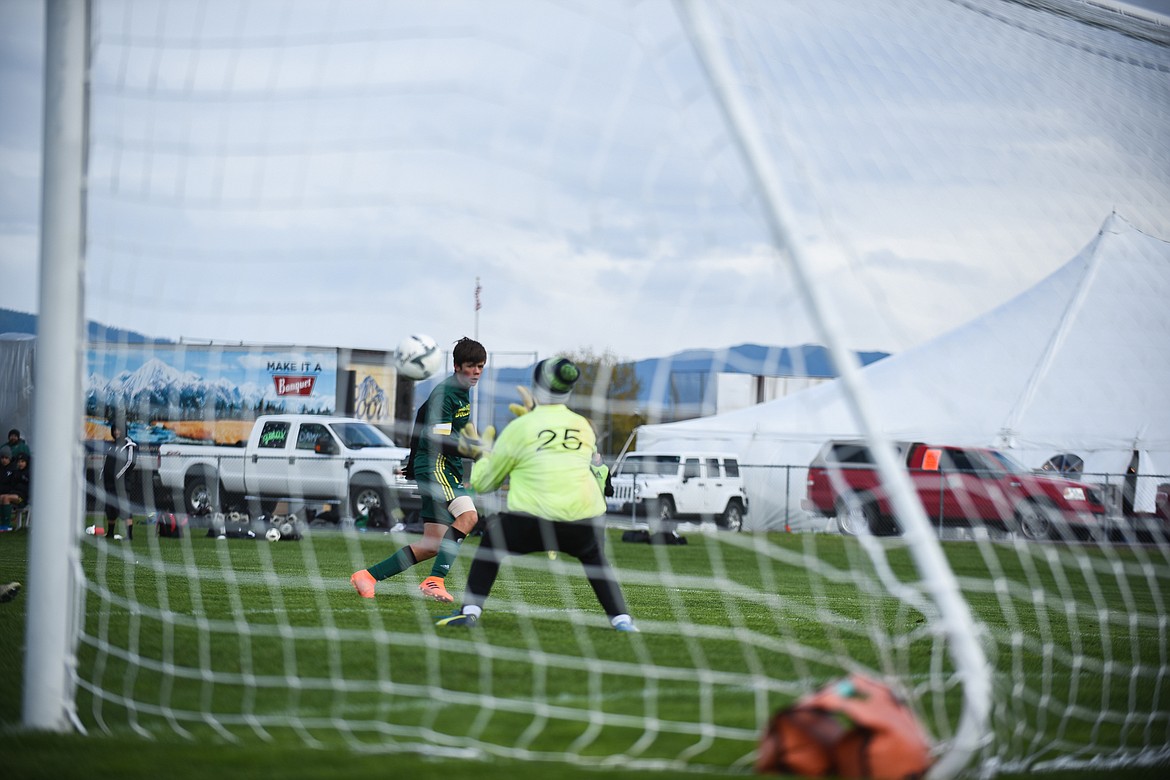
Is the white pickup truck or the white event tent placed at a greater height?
the white event tent

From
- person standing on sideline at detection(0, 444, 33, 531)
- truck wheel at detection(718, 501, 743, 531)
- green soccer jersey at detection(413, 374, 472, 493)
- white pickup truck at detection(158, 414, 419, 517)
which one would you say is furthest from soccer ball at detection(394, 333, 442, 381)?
truck wheel at detection(718, 501, 743, 531)

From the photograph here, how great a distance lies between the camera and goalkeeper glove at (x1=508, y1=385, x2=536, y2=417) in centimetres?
644

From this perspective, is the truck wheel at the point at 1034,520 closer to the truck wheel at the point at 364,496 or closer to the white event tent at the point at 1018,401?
the white event tent at the point at 1018,401

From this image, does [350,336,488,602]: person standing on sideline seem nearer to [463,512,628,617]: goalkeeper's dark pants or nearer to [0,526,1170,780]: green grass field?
[0,526,1170,780]: green grass field

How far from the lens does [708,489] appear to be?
24562 millimetres

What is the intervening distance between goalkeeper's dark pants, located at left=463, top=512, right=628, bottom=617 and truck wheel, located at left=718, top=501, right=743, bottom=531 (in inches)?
721

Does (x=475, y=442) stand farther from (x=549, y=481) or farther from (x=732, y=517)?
(x=732, y=517)

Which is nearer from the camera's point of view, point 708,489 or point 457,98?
point 457,98

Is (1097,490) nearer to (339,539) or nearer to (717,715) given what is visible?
(339,539)

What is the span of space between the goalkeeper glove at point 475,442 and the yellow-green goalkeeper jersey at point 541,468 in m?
0.28

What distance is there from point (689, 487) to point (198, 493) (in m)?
10.2

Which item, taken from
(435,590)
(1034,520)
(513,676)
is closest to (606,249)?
(513,676)

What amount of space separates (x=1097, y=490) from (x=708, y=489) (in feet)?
29.7

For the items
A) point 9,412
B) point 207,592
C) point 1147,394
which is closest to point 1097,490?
point 1147,394
